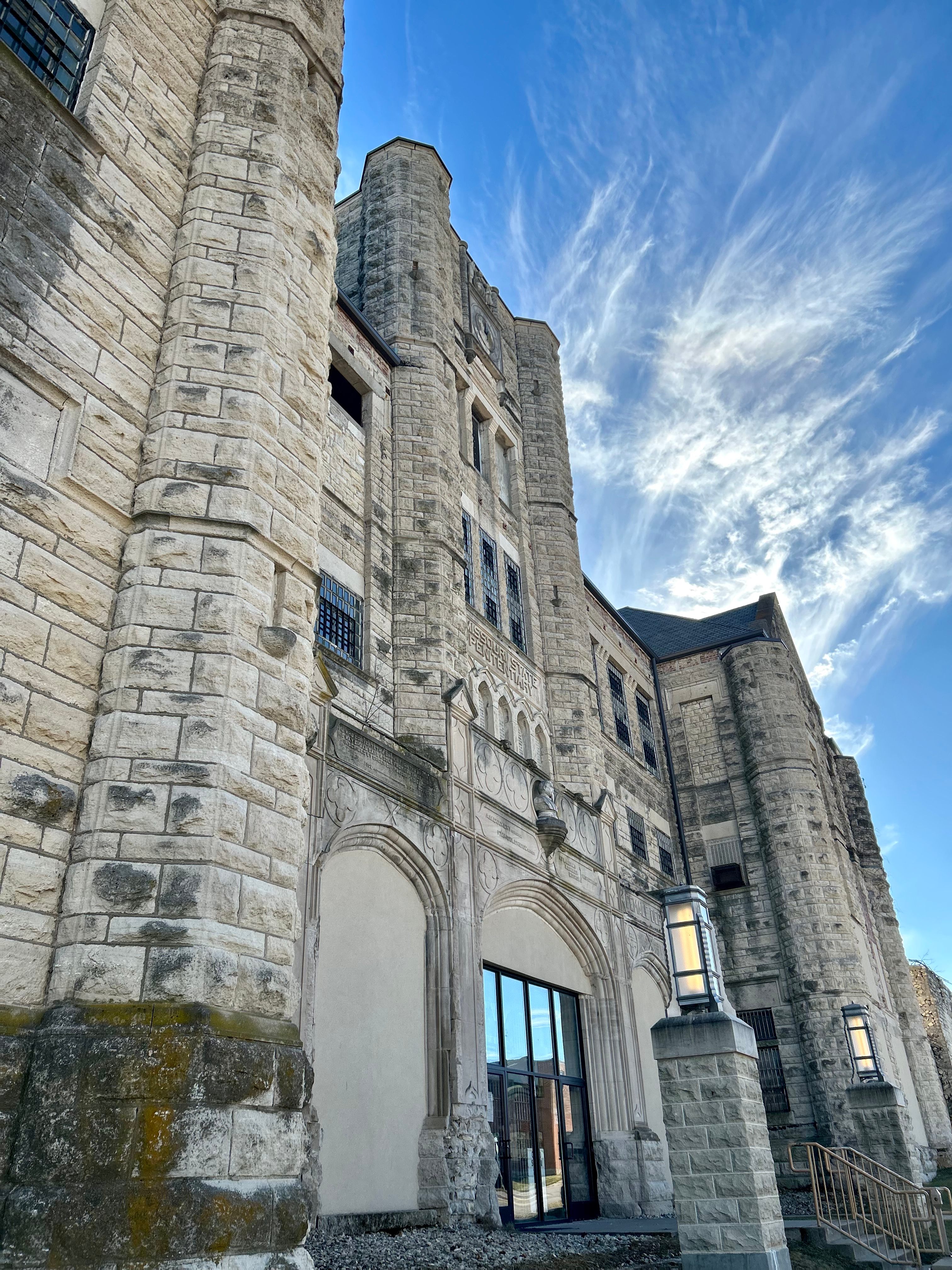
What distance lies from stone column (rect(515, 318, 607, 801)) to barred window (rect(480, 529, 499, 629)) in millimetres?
2035

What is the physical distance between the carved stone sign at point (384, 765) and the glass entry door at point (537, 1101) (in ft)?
9.39

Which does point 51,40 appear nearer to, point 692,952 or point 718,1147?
point 692,952

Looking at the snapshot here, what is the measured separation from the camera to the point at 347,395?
1747cm

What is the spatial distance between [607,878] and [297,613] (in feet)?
42.7

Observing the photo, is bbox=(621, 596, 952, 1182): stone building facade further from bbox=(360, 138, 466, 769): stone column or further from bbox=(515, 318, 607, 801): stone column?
bbox=(360, 138, 466, 769): stone column

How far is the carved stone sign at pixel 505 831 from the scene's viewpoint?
1482 centimetres

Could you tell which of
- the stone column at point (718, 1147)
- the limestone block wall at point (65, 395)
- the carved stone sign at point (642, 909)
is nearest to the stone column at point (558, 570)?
the carved stone sign at point (642, 909)

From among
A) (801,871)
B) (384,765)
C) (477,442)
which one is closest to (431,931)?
(384,765)

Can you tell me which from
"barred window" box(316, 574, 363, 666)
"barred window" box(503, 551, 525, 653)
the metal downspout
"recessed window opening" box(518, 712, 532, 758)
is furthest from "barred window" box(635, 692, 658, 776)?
"barred window" box(316, 574, 363, 666)

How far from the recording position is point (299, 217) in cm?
Result: 906

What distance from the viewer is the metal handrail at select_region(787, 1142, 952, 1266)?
454 inches

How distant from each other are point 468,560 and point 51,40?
12.2 m

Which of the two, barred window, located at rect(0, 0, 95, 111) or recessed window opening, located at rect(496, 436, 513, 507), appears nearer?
barred window, located at rect(0, 0, 95, 111)

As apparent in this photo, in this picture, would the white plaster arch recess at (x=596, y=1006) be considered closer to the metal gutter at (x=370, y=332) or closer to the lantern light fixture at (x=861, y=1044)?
the lantern light fixture at (x=861, y=1044)
